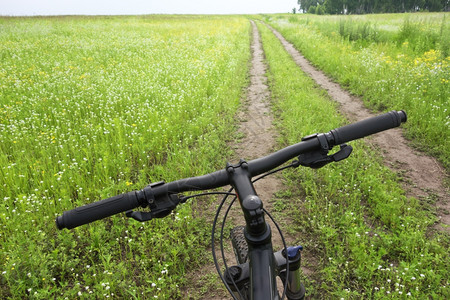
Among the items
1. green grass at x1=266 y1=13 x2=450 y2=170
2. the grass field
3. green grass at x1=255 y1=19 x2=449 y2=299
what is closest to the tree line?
green grass at x1=266 y1=13 x2=450 y2=170

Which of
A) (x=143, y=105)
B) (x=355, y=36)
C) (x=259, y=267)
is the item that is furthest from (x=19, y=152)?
(x=355, y=36)

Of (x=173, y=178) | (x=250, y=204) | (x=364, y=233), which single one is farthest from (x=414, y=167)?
(x=250, y=204)

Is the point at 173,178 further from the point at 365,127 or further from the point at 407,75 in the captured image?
the point at 407,75

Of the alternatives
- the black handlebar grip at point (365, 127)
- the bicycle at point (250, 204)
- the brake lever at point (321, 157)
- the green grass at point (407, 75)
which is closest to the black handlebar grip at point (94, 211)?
the bicycle at point (250, 204)

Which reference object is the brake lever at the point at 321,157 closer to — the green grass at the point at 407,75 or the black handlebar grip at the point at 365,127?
the black handlebar grip at the point at 365,127

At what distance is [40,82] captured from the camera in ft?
34.5

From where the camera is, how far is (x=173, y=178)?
5.36 m

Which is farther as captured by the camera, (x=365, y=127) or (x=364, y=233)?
(x=364, y=233)

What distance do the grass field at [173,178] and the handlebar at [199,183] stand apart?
2.06 metres

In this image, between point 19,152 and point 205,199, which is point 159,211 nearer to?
point 205,199

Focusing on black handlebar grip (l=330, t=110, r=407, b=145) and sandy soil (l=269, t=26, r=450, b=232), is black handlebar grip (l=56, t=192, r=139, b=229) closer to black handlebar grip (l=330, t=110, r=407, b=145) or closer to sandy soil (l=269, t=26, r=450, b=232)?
black handlebar grip (l=330, t=110, r=407, b=145)

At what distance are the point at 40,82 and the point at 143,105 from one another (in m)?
4.97

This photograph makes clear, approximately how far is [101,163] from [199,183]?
164 inches

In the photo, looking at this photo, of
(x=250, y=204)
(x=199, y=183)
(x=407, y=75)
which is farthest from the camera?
(x=407, y=75)
